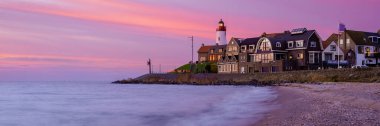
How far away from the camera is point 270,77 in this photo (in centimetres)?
6156

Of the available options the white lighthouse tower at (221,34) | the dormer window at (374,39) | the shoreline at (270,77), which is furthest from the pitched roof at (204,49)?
the dormer window at (374,39)

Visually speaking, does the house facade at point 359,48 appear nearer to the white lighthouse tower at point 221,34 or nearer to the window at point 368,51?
the window at point 368,51

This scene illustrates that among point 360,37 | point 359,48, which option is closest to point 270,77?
point 359,48

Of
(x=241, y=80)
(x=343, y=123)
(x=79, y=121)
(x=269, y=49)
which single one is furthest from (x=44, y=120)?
(x=269, y=49)

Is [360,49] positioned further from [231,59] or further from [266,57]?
[231,59]

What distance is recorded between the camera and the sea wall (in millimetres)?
44656

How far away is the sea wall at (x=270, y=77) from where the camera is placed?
44.7 meters

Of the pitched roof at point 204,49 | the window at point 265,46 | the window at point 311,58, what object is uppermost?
the pitched roof at point 204,49

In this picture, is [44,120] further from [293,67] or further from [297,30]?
[297,30]

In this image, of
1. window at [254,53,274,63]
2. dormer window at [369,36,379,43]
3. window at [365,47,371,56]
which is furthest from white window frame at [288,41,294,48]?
dormer window at [369,36,379,43]

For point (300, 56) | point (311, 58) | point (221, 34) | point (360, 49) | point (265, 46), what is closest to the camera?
point (311, 58)

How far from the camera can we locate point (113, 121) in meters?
16.3

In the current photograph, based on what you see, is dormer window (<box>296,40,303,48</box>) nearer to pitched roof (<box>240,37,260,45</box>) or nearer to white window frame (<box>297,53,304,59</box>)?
white window frame (<box>297,53,304,59</box>)

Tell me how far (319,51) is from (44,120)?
195 feet
